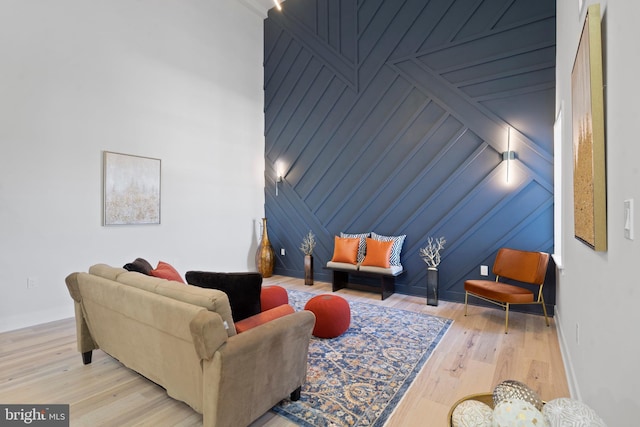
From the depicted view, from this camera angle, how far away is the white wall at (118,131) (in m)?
3.55

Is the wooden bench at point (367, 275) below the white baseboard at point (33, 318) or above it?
above

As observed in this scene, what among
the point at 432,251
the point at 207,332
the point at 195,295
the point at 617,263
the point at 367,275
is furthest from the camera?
the point at 367,275

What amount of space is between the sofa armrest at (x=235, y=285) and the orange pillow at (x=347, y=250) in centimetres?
303

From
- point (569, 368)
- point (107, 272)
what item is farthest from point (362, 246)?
point (107, 272)

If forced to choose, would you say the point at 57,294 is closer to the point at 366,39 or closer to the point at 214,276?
the point at 214,276

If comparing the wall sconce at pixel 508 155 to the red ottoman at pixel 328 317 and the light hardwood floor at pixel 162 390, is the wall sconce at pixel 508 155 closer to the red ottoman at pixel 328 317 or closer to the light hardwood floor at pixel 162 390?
the light hardwood floor at pixel 162 390

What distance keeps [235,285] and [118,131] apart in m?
3.58

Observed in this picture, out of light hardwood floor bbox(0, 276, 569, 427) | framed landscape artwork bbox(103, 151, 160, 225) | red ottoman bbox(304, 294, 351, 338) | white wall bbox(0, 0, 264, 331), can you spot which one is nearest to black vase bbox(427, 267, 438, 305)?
light hardwood floor bbox(0, 276, 569, 427)

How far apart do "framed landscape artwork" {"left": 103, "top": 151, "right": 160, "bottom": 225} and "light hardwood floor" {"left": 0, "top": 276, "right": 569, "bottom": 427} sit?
152 cm

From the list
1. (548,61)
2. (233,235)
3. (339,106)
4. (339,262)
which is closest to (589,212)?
(548,61)

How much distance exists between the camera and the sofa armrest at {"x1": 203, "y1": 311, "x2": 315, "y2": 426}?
1.61 metres

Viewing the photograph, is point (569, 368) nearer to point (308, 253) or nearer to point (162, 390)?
point (162, 390)

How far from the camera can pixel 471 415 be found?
105 cm

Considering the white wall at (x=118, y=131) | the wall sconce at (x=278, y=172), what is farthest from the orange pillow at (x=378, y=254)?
the white wall at (x=118, y=131)
